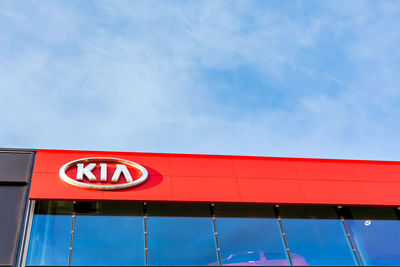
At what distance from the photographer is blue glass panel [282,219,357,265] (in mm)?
15945

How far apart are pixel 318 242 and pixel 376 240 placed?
2417mm

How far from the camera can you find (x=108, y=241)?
15.2m

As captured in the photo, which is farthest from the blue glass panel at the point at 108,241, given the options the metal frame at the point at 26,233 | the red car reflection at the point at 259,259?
the red car reflection at the point at 259,259

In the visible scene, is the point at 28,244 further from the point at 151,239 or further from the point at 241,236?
the point at 241,236

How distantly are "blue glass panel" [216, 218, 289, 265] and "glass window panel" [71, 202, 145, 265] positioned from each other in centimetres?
286

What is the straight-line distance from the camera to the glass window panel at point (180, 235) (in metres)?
15.2

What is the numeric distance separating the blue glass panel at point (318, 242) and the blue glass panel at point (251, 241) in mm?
446

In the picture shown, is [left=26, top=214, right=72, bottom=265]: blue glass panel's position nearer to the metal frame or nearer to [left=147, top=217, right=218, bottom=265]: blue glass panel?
the metal frame

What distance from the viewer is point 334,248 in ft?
53.7

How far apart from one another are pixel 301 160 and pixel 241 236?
4.41 metres

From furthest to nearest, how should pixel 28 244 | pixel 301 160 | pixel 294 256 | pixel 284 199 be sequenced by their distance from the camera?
pixel 301 160 → pixel 284 199 → pixel 294 256 → pixel 28 244

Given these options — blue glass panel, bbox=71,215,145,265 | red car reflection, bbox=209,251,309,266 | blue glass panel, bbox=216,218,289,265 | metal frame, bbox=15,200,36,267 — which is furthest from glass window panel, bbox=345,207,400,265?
metal frame, bbox=15,200,36,267

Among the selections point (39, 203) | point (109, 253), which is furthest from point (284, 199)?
point (39, 203)

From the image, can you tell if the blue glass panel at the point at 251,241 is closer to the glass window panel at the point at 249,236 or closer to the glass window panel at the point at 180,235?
the glass window panel at the point at 249,236
